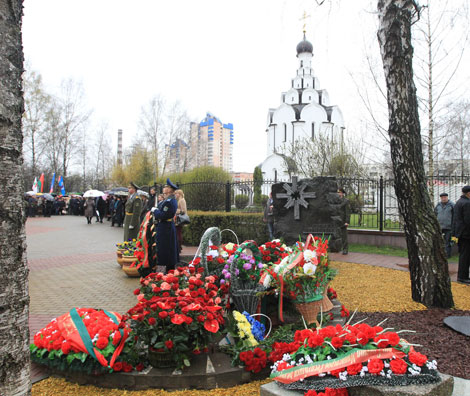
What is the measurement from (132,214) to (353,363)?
784 cm

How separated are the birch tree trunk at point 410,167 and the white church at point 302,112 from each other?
4015cm

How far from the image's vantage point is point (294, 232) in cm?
996

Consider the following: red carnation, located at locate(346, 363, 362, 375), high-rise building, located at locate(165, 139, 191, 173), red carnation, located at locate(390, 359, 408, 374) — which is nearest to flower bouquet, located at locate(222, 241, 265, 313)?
red carnation, located at locate(346, 363, 362, 375)

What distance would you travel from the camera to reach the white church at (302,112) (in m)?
50.2

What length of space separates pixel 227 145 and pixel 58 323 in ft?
325

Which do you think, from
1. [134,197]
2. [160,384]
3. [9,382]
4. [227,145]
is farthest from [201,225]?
[227,145]

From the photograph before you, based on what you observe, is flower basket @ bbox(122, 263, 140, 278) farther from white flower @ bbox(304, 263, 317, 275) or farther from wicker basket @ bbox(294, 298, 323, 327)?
white flower @ bbox(304, 263, 317, 275)

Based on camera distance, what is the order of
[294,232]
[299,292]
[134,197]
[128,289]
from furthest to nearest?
[294,232]
[134,197]
[128,289]
[299,292]

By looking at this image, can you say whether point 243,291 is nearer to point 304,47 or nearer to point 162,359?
point 162,359

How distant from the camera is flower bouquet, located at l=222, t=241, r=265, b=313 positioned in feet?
12.7

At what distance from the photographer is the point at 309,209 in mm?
9875

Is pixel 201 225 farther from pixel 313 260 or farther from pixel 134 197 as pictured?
pixel 313 260

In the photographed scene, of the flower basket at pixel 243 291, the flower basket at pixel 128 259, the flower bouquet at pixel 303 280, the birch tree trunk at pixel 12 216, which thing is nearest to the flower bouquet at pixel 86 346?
the flower basket at pixel 243 291

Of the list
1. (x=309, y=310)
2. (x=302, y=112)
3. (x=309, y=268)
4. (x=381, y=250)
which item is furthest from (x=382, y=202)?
(x=302, y=112)
